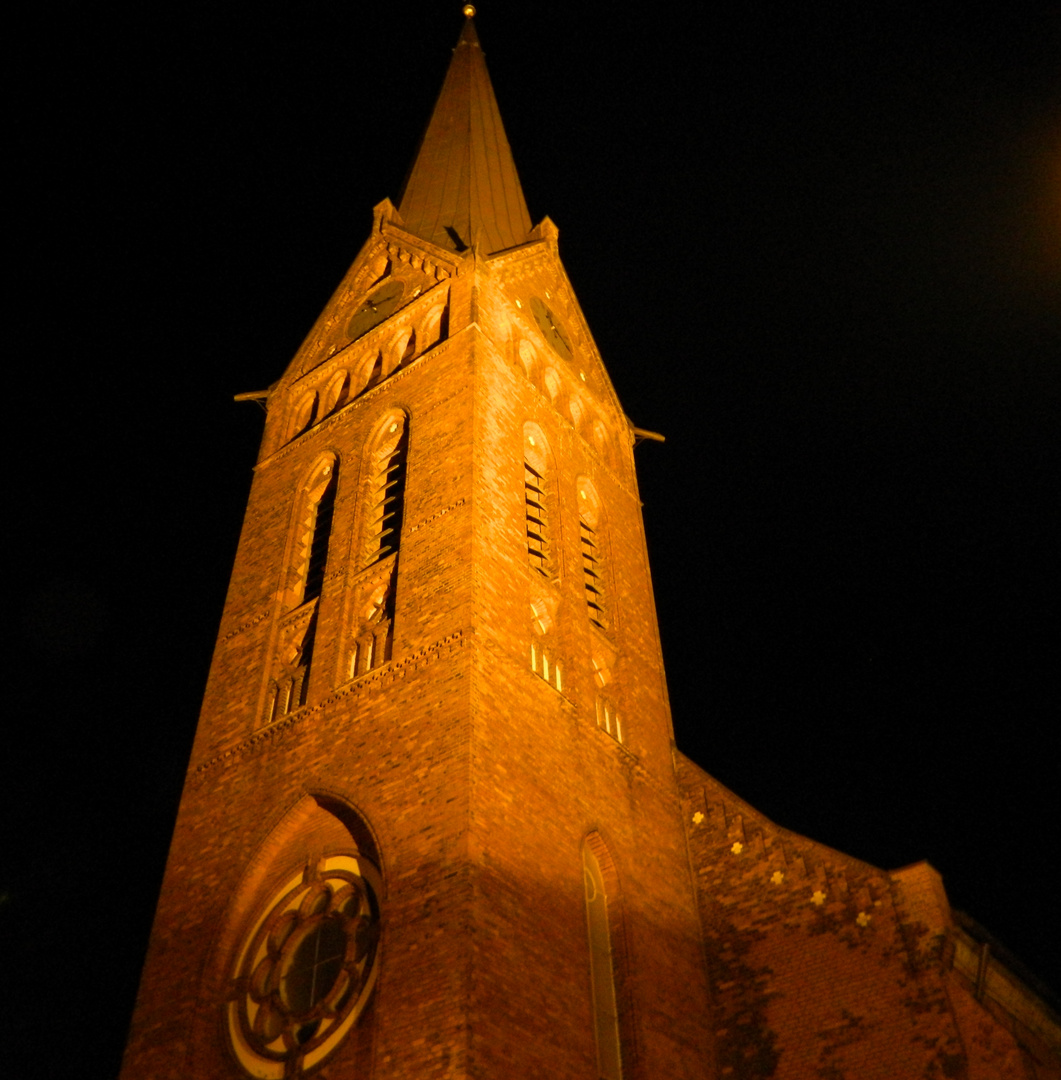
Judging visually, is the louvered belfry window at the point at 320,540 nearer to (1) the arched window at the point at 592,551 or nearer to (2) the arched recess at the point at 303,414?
(2) the arched recess at the point at 303,414

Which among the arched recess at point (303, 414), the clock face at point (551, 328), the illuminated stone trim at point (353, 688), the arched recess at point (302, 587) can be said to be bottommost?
the illuminated stone trim at point (353, 688)

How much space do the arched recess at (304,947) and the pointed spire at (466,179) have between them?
13340 millimetres

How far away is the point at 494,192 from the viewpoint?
26.9 m

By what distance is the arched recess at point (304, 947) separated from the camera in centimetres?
1188

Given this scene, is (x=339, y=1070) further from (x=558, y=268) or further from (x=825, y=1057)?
(x=558, y=268)

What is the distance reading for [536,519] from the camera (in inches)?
688

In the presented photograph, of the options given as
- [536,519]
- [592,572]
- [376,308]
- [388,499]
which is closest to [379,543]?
[388,499]

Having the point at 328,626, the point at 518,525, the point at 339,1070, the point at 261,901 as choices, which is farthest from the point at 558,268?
the point at 339,1070

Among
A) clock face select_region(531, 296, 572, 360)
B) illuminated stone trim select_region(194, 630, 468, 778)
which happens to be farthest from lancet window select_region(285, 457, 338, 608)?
clock face select_region(531, 296, 572, 360)

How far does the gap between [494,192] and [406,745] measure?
17.2 m

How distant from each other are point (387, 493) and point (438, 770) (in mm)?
6129

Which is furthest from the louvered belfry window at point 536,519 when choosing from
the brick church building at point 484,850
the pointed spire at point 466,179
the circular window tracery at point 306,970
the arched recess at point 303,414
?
the pointed spire at point 466,179

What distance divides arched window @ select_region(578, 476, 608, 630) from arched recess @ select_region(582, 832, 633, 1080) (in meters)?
4.04

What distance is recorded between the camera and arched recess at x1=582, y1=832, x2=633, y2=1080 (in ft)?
40.3
